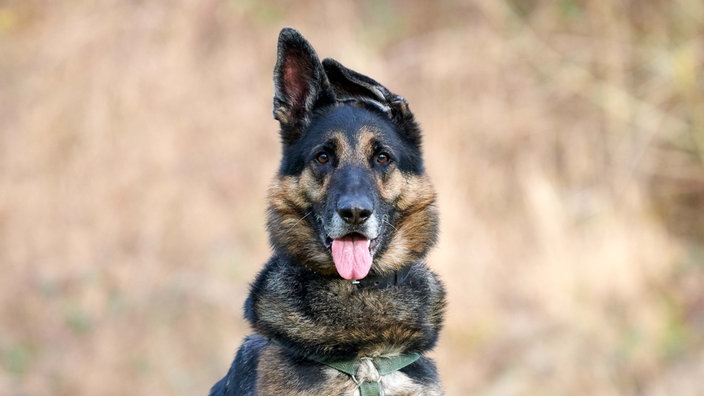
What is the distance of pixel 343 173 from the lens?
4449mm

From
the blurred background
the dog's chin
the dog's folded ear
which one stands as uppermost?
the blurred background

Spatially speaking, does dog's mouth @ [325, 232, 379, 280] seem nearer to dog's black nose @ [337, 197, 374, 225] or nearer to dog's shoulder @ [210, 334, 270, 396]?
dog's black nose @ [337, 197, 374, 225]

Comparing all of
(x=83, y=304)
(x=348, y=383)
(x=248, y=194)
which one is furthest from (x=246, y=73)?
(x=348, y=383)

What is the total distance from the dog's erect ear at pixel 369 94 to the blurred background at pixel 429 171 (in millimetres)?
5347

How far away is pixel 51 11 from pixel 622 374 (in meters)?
8.09

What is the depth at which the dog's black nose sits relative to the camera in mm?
4262

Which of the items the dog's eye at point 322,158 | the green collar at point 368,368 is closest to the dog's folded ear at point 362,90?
the dog's eye at point 322,158

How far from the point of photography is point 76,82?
38.3 ft

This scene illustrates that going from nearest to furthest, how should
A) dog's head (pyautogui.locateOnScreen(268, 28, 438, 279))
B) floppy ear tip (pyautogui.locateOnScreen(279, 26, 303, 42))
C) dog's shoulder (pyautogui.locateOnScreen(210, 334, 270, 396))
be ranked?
dog's shoulder (pyautogui.locateOnScreen(210, 334, 270, 396))
dog's head (pyautogui.locateOnScreen(268, 28, 438, 279))
floppy ear tip (pyautogui.locateOnScreen(279, 26, 303, 42))

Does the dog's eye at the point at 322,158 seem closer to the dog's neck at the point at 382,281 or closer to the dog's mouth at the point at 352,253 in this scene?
the dog's mouth at the point at 352,253

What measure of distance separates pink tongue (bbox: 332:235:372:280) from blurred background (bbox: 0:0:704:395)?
5.52 metres

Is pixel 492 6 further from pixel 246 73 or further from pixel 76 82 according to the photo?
pixel 76 82

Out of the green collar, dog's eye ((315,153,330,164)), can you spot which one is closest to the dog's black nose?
dog's eye ((315,153,330,164))

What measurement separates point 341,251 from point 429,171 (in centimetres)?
716
